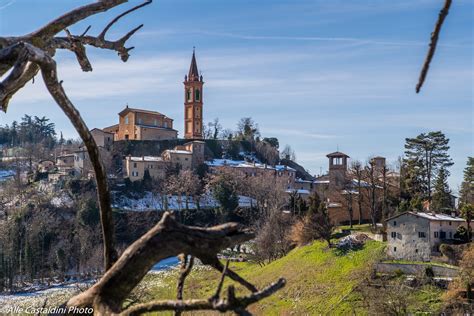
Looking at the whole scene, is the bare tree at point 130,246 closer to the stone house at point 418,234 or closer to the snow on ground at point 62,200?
the stone house at point 418,234

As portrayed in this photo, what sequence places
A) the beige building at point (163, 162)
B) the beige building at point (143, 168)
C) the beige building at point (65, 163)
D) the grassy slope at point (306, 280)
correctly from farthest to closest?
the beige building at point (65, 163)
the beige building at point (163, 162)
the beige building at point (143, 168)
the grassy slope at point (306, 280)

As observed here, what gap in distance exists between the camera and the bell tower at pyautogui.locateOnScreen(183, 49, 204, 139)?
250 feet

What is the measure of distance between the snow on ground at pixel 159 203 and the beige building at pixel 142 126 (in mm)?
15134

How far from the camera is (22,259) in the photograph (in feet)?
129

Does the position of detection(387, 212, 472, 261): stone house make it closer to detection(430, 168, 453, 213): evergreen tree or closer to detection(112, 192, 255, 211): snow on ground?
detection(430, 168, 453, 213): evergreen tree

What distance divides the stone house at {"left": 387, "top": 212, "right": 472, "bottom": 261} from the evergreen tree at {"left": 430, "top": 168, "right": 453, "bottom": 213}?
6.71 m

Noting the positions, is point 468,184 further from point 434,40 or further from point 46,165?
point 434,40

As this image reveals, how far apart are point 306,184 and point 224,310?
64128 millimetres

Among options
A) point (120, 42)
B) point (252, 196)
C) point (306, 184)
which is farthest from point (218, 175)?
point (120, 42)

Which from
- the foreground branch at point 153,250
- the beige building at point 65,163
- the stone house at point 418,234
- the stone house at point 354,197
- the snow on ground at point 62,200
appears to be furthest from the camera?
the beige building at point 65,163

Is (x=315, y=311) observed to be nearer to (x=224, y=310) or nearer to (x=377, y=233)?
(x=377, y=233)

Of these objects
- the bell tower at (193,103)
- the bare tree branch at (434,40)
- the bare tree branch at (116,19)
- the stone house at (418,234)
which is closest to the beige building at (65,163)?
the bell tower at (193,103)

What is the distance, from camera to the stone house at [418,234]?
30.9 metres

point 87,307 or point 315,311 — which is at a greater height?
point 87,307
